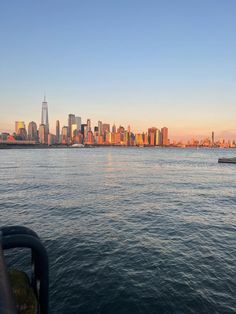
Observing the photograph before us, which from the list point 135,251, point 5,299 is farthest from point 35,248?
point 135,251

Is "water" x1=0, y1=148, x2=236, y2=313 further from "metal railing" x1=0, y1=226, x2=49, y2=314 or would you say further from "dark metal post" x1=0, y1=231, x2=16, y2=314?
"dark metal post" x1=0, y1=231, x2=16, y2=314

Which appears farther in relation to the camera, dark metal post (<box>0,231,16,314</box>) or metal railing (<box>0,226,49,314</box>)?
metal railing (<box>0,226,49,314</box>)

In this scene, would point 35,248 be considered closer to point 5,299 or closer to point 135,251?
point 5,299

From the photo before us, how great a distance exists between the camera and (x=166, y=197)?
40.5 metres

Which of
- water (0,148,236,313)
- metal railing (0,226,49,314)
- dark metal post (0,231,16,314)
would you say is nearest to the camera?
dark metal post (0,231,16,314)

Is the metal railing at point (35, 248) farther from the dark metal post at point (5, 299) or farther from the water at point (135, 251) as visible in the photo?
the water at point (135, 251)

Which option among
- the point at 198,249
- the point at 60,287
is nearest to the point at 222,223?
the point at 198,249

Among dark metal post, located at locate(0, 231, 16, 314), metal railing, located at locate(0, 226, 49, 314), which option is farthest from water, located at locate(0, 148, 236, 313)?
dark metal post, located at locate(0, 231, 16, 314)

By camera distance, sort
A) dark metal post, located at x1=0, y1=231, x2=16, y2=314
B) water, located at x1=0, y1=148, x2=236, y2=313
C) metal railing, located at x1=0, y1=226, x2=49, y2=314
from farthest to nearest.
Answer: water, located at x1=0, y1=148, x2=236, y2=313 < metal railing, located at x1=0, y1=226, x2=49, y2=314 < dark metal post, located at x1=0, y1=231, x2=16, y2=314

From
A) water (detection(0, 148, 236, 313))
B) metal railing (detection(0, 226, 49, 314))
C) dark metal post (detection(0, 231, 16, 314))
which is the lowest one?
water (detection(0, 148, 236, 313))

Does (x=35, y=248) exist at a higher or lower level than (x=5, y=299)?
lower

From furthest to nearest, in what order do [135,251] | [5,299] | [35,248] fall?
1. [135,251]
2. [35,248]
3. [5,299]

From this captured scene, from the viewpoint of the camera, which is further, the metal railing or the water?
the water

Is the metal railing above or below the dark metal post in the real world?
below
